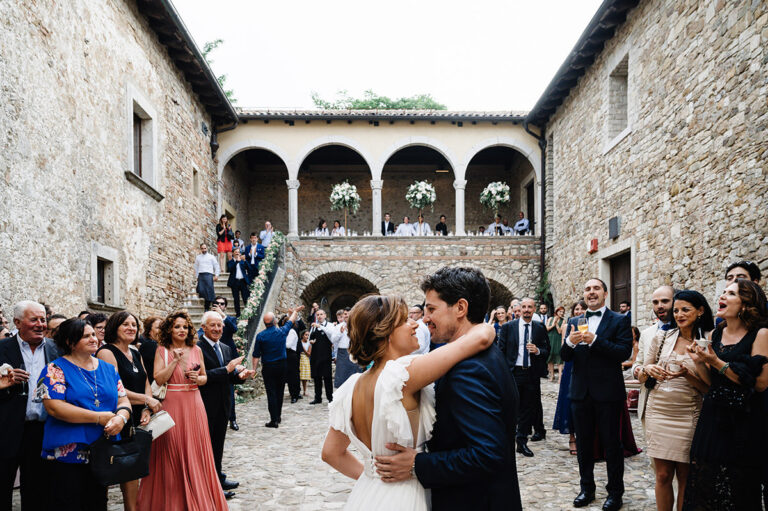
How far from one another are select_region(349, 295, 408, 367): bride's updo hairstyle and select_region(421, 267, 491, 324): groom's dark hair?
0.17m

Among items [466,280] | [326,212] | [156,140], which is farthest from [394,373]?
[326,212]

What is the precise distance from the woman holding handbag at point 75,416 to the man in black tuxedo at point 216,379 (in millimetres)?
1332

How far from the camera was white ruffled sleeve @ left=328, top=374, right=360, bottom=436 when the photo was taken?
2.19m

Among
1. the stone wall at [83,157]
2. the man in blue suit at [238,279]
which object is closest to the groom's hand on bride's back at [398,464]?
the stone wall at [83,157]

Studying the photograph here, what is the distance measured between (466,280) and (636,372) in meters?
2.79

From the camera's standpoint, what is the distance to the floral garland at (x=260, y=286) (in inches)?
455

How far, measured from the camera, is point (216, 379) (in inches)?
201

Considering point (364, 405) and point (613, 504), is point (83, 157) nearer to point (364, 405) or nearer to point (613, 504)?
point (364, 405)

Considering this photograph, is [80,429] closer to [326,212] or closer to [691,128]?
[691,128]

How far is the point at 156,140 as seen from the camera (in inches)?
484

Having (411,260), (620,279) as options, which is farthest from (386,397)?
(411,260)

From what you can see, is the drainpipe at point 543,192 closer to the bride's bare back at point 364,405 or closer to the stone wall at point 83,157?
the stone wall at point 83,157

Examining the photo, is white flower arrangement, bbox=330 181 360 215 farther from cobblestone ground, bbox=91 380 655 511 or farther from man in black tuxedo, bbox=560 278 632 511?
man in black tuxedo, bbox=560 278 632 511

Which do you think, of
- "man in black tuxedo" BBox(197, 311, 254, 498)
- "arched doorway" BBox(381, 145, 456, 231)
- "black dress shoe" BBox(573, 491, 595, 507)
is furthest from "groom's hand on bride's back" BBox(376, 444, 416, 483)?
"arched doorway" BBox(381, 145, 456, 231)
